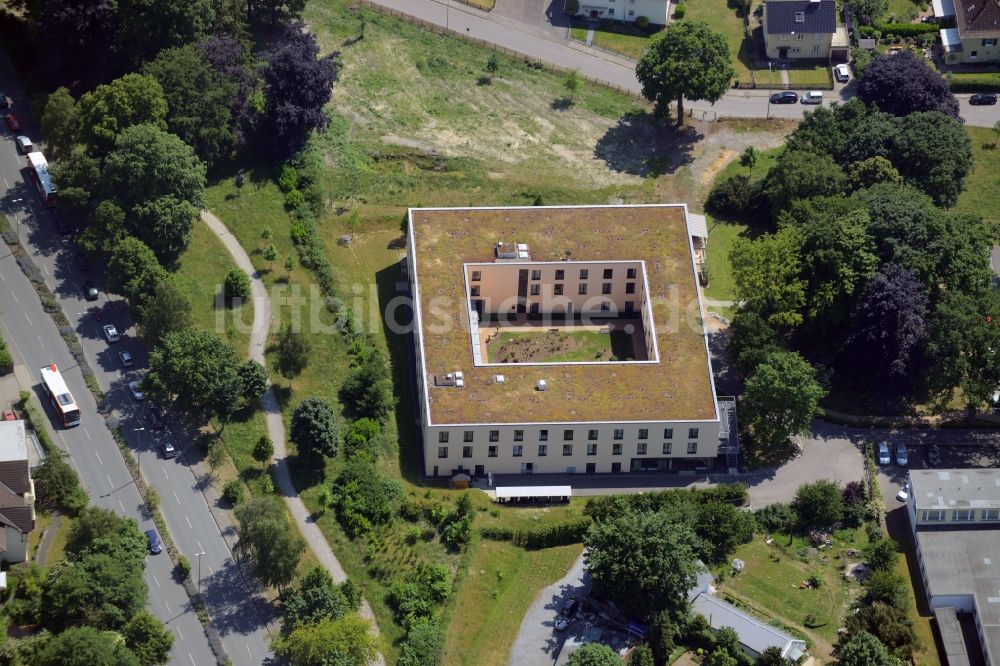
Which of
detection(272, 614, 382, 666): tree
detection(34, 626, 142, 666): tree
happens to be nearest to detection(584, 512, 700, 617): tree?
detection(272, 614, 382, 666): tree

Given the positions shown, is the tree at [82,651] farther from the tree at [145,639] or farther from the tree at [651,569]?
the tree at [651,569]

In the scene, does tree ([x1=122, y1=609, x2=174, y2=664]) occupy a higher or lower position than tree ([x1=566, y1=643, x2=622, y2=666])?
higher

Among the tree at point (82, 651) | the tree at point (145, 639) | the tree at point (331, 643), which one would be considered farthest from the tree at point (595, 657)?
the tree at point (82, 651)

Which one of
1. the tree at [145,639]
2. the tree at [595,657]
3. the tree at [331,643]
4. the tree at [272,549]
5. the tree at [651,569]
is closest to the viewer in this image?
the tree at [331,643]

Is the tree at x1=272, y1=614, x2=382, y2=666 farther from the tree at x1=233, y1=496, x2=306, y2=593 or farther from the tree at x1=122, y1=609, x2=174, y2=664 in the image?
the tree at x1=122, y1=609, x2=174, y2=664

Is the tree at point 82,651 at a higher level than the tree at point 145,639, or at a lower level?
higher

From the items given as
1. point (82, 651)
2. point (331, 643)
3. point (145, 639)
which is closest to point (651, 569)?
point (331, 643)
